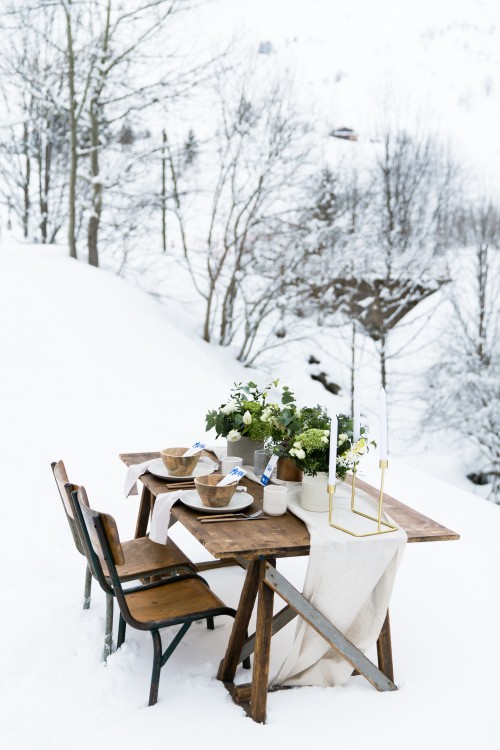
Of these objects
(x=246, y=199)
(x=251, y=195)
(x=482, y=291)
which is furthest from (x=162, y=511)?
(x=482, y=291)

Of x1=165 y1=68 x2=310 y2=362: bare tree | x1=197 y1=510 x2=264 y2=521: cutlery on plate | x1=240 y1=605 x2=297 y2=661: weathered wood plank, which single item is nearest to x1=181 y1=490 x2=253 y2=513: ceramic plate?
x1=197 y1=510 x2=264 y2=521: cutlery on plate

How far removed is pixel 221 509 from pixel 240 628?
1.68ft

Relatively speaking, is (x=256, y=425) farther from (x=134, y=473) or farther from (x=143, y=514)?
(x=143, y=514)

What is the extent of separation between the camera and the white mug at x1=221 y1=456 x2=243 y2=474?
129 inches

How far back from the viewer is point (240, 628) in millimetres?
2799

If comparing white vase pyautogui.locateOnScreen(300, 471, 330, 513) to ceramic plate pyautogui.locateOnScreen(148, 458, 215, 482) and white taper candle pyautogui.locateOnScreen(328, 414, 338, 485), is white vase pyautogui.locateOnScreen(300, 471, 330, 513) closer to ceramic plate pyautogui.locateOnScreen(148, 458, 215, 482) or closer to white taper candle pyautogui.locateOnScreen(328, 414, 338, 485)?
white taper candle pyautogui.locateOnScreen(328, 414, 338, 485)

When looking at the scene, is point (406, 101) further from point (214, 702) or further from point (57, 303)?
point (214, 702)

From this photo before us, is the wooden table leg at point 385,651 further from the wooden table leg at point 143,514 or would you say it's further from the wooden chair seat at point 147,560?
the wooden table leg at point 143,514

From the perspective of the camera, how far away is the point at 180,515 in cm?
276

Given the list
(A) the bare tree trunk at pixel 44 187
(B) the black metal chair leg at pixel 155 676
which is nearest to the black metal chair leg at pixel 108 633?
(B) the black metal chair leg at pixel 155 676

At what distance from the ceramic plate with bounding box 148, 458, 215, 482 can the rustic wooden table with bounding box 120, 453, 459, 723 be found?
0.94 feet

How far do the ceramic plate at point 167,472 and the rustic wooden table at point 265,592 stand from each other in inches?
11.3

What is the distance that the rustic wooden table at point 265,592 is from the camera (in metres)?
2.49

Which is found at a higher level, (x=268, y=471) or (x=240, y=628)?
(x=268, y=471)
